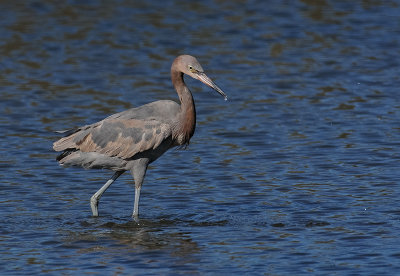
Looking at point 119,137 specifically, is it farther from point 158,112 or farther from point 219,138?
point 219,138

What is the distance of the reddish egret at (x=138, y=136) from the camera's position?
407 inches

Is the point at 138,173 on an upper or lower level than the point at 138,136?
lower

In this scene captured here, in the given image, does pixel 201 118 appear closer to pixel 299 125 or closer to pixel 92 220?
pixel 299 125

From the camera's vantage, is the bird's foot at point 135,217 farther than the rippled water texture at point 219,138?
Result: Yes

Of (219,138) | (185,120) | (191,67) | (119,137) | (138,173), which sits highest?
(191,67)

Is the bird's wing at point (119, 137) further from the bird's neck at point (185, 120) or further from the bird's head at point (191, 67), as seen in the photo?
the bird's head at point (191, 67)

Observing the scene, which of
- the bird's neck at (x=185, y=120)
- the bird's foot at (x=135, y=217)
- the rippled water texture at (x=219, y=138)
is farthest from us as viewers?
the bird's neck at (x=185, y=120)

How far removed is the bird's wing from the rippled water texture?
679mm

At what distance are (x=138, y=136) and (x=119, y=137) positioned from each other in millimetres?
205

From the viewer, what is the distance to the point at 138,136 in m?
10.3

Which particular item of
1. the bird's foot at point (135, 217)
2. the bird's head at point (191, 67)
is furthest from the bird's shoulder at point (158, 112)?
the bird's foot at point (135, 217)

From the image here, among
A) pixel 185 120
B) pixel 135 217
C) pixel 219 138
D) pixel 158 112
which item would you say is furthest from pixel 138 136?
pixel 219 138

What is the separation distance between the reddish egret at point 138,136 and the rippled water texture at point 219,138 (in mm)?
518

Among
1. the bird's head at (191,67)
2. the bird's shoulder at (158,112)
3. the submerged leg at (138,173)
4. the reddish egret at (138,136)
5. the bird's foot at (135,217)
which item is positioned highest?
the bird's head at (191,67)
